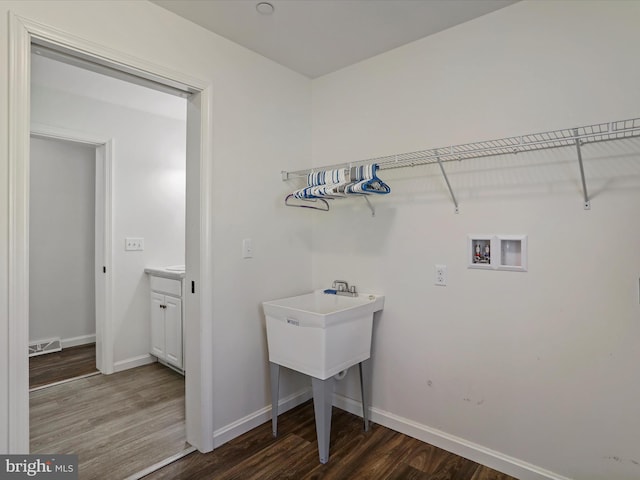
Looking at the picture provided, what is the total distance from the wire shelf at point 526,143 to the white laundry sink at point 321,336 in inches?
35.0

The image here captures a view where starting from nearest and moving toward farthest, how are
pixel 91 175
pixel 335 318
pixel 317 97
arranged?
pixel 335 318 → pixel 317 97 → pixel 91 175

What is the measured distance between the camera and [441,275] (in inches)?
82.0

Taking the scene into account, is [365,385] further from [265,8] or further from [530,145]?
[265,8]

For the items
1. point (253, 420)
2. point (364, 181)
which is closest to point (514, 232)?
point (364, 181)

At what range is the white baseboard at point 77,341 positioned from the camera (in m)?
3.92

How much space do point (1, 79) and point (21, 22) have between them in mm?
248

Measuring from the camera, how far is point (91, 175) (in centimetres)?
413

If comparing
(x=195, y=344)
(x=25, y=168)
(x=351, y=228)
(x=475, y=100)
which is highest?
(x=475, y=100)

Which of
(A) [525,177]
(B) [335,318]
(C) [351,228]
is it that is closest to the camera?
(A) [525,177]

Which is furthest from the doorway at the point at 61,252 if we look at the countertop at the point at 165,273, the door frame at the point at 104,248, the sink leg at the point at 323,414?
the sink leg at the point at 323,414

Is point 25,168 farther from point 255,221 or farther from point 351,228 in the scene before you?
point 351,228

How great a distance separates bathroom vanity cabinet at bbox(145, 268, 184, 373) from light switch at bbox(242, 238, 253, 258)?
101cm

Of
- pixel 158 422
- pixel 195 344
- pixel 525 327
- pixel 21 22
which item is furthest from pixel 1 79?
pixel 525 327

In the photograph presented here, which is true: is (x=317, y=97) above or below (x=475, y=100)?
above
